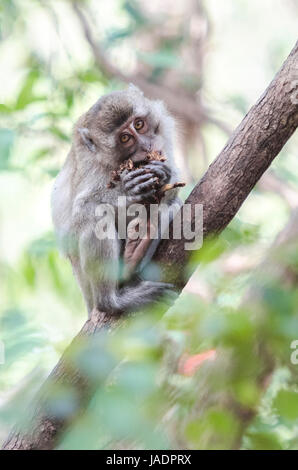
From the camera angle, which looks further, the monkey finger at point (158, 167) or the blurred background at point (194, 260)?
the monkey finger at point (158, 167)

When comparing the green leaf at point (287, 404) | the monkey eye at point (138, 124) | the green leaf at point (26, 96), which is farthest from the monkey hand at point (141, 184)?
the green leaf at point (287, 404)

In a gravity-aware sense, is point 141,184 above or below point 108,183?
above

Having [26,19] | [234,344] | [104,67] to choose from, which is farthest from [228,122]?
[234,344]

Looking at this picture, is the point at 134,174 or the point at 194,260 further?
the point at 134,174

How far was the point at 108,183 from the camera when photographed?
4629mm

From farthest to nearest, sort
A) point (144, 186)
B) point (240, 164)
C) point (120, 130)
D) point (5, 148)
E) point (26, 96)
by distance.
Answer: point (120, 130) → point (144, 186) → point (240, 164) → point (26, 96) → point (5, 148)

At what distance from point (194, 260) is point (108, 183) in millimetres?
2832

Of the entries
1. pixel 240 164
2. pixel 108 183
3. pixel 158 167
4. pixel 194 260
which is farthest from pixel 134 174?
pixel 194 260

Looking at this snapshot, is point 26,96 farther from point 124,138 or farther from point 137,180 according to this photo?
point 124,138

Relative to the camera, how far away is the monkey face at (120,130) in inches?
186

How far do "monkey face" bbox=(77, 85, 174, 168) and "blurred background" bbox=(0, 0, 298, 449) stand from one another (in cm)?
33

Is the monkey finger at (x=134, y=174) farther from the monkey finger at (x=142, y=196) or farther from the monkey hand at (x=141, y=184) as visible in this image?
the monkey finger at (x=142, y=196)

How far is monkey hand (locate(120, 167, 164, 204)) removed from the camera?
168 inches
